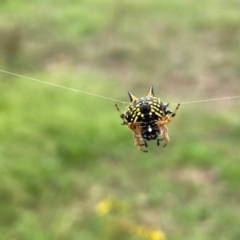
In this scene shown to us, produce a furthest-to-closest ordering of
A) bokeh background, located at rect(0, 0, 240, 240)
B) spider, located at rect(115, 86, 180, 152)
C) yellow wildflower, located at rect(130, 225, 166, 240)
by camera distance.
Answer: bokeh background, located at rect(0, 0, 240, 240)
yellow wildflower, located at rect(130, 225, 166, 240)
spider, located at rect(115, 86, 180, 152)

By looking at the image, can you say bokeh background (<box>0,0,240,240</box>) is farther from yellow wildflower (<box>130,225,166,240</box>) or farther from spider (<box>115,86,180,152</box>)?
spider (<box>115,86,180,152</box>)

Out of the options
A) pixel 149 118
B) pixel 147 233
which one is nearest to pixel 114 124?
pixel 147 233

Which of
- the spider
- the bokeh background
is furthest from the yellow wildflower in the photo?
the spider

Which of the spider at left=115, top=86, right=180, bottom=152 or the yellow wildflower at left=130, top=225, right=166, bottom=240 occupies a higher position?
the yellow wildflower at left=130, top=225, right=166, bottom=240

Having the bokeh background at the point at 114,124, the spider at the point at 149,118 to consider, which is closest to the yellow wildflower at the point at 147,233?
the bokeh background at the point at 114,124

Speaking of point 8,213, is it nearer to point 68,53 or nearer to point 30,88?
point 30,88

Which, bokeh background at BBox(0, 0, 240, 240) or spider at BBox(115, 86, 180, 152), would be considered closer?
spider at BBox(115, 86, 180, 152)

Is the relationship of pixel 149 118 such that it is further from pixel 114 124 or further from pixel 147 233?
pixel 114 124

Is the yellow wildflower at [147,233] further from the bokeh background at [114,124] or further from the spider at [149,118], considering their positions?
the spider at [149,118]
